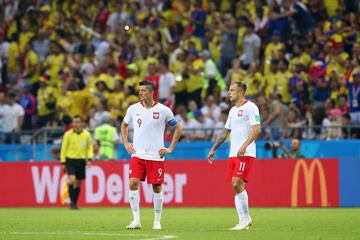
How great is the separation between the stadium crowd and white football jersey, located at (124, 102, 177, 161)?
9746 millimetres

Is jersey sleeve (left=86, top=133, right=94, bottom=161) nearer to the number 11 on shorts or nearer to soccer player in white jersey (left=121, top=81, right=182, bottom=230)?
soccer player in white jersey (left=121, top=81, right=182, bottom=230)

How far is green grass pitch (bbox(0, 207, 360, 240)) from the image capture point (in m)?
A: 15.1

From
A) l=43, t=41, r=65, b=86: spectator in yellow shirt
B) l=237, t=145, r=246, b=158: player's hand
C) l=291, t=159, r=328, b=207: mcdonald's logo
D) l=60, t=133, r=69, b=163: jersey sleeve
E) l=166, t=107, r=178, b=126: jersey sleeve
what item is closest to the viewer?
l=237, t=145, r=246, b=158: player's hand

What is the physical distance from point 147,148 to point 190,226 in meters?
1.67

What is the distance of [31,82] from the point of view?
1323 inches

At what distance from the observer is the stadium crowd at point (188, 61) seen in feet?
91.3

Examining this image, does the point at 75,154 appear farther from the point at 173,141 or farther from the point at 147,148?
the point at 147,148

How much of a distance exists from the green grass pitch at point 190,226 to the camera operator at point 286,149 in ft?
10.0

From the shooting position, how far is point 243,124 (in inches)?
659

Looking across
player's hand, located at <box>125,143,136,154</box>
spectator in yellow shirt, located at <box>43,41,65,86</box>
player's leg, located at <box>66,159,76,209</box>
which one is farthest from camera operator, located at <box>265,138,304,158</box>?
player's hand, located at <box>125,143,136,154</box>

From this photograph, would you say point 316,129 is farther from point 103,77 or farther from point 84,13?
point 84,13

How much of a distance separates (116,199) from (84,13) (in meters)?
8.87

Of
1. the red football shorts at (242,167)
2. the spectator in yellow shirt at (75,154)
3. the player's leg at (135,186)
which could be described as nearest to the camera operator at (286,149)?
the spectator in yellow shirt at (75,154)

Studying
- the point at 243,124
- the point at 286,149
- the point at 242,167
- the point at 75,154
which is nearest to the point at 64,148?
the point at 75,154
